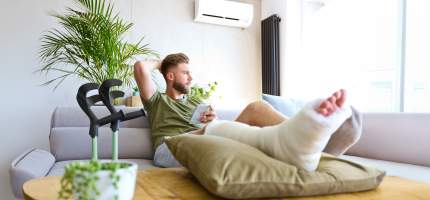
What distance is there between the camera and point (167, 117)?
198 cm

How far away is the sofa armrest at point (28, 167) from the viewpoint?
4.75 ft

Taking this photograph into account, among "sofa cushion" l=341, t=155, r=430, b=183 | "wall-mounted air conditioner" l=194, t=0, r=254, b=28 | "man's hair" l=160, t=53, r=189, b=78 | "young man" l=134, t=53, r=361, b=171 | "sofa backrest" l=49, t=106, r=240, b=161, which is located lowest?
"sofa cushion" l=341, t=155, r=430, b=183

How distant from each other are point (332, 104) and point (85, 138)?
168 centimetres

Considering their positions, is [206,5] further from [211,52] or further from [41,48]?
[41,48]

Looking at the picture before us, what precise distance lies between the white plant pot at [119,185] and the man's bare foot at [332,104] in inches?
15.7

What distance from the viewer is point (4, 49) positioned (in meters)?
2.98

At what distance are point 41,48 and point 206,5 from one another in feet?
5.47

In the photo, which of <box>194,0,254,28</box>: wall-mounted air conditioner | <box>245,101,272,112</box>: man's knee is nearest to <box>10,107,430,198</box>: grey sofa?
<box>245,101,272,112</box>: man's knee

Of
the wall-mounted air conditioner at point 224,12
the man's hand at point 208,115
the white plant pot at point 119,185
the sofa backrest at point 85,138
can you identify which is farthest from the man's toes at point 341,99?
the wall-mounted air conditioner at point 224,12

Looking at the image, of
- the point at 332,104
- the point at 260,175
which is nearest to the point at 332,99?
the point at 332,104

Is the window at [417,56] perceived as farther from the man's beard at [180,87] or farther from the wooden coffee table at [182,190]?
the wooden coffee table at [182,190]

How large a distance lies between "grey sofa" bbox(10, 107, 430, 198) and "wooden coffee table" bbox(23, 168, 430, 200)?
2.44 feet

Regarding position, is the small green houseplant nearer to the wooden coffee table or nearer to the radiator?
the radiator

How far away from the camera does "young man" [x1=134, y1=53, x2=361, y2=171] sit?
0.72 metres
